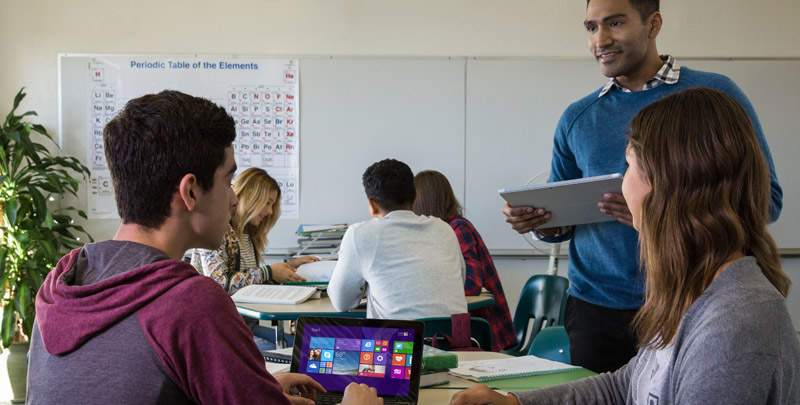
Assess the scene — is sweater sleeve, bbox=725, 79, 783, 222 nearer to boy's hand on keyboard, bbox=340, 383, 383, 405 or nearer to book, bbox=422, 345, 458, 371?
book, bbox=422, 345, 458, 371

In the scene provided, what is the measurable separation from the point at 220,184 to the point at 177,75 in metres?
3.67

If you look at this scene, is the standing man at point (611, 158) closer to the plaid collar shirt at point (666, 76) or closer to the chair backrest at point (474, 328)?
the plaid collar shirt at point (666, 76)

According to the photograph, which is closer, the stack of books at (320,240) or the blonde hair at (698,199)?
the blonde hair at (698,199)

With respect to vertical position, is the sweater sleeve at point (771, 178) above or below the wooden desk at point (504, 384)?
above

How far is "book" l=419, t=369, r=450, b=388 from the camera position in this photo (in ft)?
4.97

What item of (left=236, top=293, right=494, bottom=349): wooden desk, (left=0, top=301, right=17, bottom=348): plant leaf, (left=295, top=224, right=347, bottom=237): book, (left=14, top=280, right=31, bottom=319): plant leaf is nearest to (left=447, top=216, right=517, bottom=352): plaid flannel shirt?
(left=236, top=293, right=494, bottom=349): wooden desk

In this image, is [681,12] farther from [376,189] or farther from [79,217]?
[79,217]

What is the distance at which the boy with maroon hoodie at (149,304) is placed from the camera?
89 centimetres

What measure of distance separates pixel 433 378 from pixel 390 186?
3.85 ft

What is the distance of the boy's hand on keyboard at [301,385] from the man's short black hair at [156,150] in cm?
42

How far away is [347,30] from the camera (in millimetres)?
4520

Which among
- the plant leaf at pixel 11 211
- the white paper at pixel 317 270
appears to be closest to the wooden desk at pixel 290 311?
the white paper at pixel 317 270

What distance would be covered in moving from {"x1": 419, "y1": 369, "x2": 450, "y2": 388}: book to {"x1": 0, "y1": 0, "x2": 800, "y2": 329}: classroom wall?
3070 millimetres

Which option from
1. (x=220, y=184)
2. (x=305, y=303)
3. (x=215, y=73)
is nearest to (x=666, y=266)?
(x=220, y=184)
